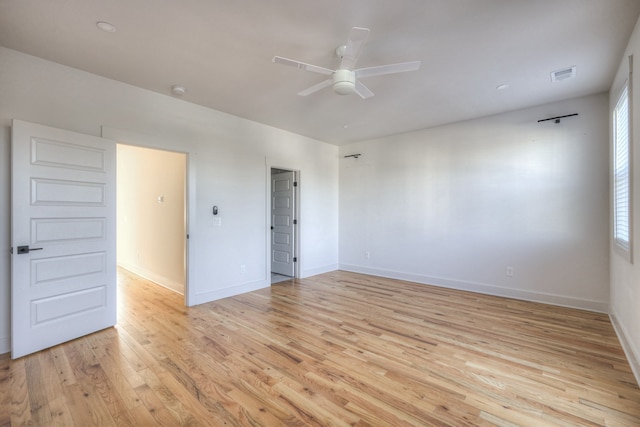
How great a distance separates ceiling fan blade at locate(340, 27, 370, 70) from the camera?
188cm

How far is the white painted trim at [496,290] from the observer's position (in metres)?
3.71

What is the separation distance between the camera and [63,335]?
2783 mm

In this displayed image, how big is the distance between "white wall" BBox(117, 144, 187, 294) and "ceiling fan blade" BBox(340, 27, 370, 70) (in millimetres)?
2869

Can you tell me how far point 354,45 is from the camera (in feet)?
6.72

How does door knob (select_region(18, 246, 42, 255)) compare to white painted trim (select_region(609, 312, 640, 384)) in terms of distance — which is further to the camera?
door knob (select_region(18, 246, 42, 255))

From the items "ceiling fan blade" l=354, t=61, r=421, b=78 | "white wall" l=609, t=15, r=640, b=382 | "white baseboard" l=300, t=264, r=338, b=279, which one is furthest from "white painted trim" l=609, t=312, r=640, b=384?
"white baseboard" l=300, t=264, r=338, b=279

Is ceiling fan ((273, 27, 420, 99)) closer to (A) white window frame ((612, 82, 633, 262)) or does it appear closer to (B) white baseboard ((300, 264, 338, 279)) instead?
(A) white window frame ((612, 82, 633, 262))

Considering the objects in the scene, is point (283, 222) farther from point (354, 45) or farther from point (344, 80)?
point (354, 45)

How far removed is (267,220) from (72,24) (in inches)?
131

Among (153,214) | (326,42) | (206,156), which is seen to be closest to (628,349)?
(326,42)

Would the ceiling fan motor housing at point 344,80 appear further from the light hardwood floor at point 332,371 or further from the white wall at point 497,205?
the white wall at point 497,205

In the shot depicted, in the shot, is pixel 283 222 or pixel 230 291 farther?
Result: pixel 283 222

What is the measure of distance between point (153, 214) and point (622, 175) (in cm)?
658

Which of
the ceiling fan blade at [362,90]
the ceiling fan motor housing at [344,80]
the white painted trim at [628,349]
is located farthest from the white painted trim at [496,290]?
the ceiling fan motor housing at [344,80]
